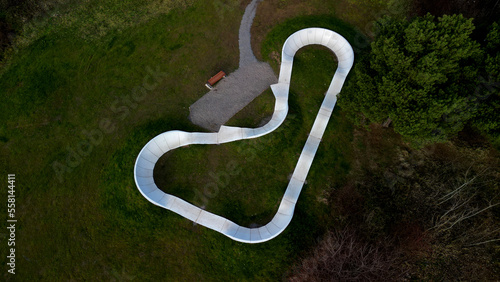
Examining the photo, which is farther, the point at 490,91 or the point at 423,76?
the point at 490,91

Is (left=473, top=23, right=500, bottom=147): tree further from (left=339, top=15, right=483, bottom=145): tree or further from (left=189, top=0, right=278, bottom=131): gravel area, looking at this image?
(left=189, top=0, right=278, bottom=131): gravel area

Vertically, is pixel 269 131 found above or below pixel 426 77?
below

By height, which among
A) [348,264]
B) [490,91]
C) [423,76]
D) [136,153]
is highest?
[423,76]

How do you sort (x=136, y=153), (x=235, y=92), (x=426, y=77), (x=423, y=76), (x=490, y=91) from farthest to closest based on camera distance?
(x=235, y=92) → (x=136, y=153) → (x=490, y=91) → (x=423, y=76) → (x=426, y=77)

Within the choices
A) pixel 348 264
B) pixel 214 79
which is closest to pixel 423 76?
pixel 348 264

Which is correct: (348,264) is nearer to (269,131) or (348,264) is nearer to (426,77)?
(269,131)

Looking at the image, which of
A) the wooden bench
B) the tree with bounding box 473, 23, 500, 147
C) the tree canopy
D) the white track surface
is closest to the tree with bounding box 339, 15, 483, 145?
the tree canopy

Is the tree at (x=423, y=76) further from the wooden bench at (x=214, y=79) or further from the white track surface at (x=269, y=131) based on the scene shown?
the wooden bench at (x=214, y=79)
